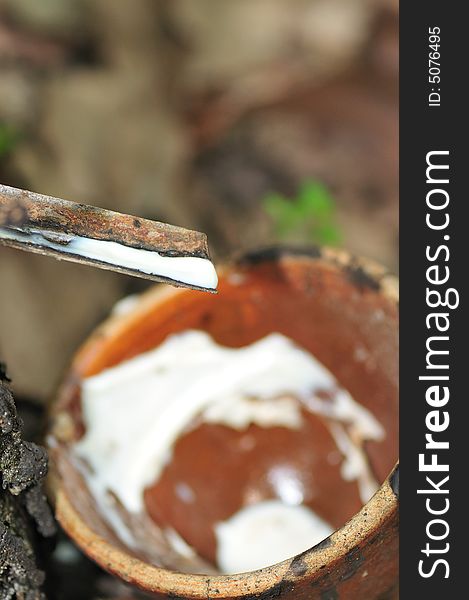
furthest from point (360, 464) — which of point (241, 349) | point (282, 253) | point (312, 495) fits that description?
point (282, 253)

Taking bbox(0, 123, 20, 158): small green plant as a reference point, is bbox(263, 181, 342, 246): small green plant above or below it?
below

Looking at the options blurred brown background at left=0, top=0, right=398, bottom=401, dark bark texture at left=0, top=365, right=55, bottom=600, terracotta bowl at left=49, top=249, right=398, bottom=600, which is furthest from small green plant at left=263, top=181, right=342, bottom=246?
dark bark texture at left=0, top=365, right=55, bottom=600

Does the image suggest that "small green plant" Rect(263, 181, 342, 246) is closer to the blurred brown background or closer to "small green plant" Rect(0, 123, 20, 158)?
the blurred brown background

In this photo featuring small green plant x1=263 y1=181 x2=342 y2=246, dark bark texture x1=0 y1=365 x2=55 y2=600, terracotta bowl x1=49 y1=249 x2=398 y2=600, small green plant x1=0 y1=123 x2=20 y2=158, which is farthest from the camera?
small green plant x1=263 y1=181 x2=342 y2=246

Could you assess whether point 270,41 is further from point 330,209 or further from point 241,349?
point 241,349

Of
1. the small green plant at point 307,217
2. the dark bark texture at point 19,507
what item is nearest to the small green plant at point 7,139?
the small green plant at point 307,217

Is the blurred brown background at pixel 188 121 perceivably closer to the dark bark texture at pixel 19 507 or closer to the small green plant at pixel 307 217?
the small green plant at pixel 307 217
